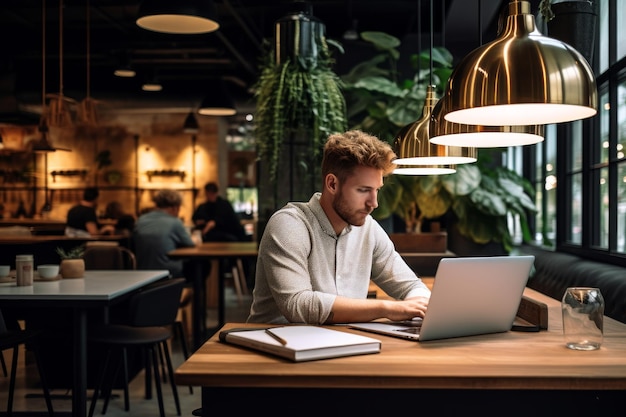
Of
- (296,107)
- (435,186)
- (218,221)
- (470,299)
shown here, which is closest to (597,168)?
(435,186)

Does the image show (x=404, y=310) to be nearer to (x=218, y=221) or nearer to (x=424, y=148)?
(x=424, y=148)

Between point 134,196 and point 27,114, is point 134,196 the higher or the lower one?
the lower one

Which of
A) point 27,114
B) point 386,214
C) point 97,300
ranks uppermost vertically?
point 27,114

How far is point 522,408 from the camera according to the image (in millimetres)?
1870

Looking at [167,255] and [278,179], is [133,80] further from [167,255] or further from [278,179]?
[278,179]

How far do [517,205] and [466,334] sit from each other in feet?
12.8

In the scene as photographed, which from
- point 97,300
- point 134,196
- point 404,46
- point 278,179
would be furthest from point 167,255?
point 134,196

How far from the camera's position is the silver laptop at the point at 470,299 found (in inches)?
81.0

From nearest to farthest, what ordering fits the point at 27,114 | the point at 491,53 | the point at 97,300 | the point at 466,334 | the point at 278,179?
the point at 491,53, the point at 466,334, the point at 97,300, the point at 278,179, the point at 27,114

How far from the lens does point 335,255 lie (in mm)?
2844

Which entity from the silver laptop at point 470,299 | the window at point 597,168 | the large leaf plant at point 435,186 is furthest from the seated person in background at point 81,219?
the silver laptop at point 470,299

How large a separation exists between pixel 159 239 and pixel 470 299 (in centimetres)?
517

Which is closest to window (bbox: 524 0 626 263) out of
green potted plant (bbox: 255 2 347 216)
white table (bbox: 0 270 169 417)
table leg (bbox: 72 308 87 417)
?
green potted plant (bbox: 255 2 347 216)

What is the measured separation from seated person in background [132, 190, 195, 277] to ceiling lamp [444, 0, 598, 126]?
545 cm
